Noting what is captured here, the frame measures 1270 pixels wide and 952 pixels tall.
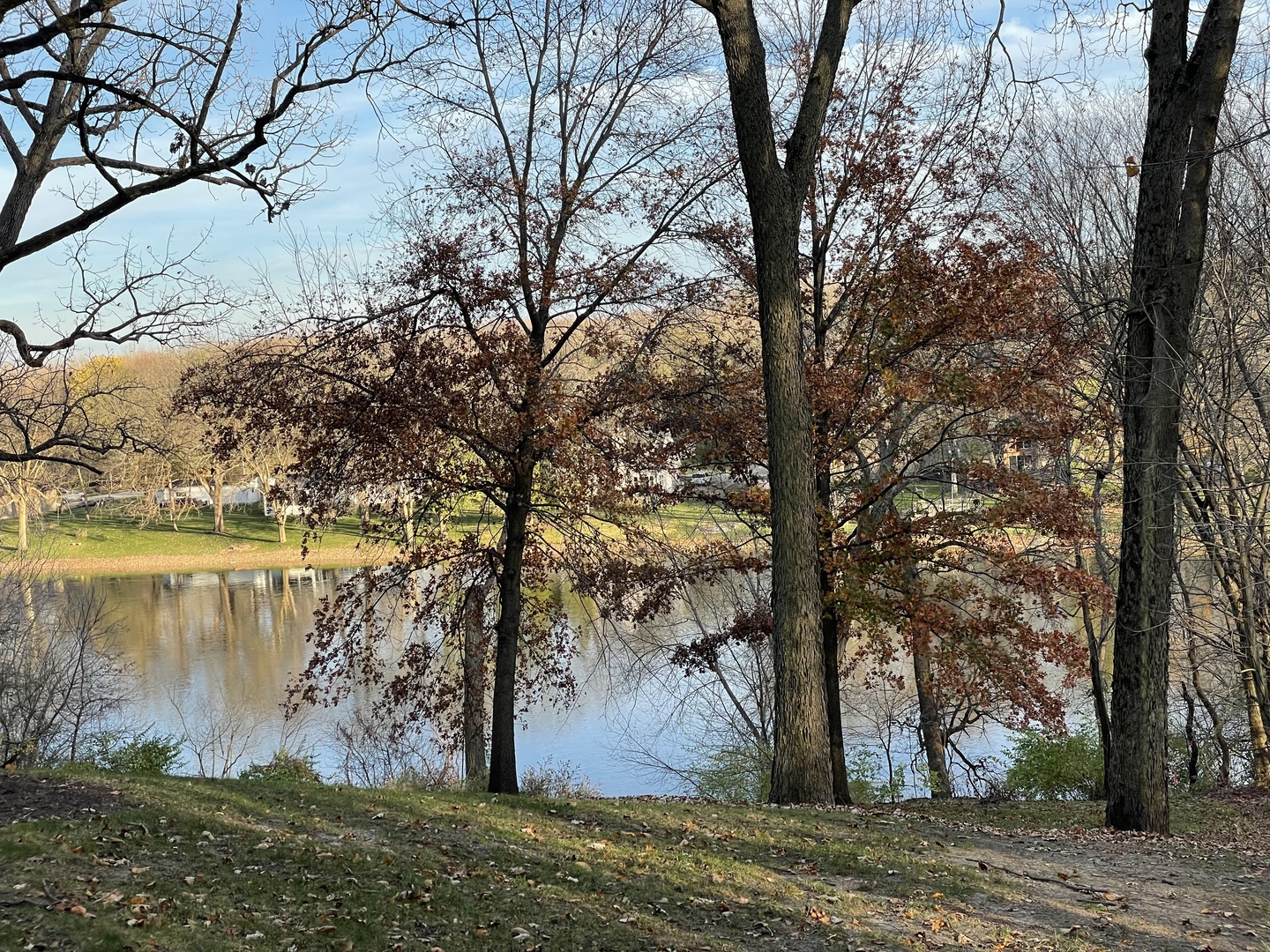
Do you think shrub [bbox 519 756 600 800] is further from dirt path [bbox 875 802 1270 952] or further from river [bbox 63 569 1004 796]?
dirt path [bbox 875 802 1270 952]

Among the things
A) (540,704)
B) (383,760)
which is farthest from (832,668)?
(540,704)

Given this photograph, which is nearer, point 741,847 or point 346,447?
point 741,847

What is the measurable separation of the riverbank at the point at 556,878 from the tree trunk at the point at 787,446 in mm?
849

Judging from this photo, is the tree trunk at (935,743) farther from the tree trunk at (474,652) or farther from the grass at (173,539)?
the grass at (173,539)

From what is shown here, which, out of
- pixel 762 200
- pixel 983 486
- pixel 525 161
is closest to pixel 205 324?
pixel 525 161

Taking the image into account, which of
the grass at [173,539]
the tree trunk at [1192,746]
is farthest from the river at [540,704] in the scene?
the grass at [173,539]

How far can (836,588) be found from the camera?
10633mm

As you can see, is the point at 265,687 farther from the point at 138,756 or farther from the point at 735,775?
the point at 735,775

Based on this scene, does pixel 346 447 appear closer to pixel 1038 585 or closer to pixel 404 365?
pixel 404 365

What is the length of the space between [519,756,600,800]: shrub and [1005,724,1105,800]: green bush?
6260 mm

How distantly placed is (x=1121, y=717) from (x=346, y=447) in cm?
792

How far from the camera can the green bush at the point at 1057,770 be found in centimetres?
1445

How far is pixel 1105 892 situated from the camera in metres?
5.91

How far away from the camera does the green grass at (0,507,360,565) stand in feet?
136
